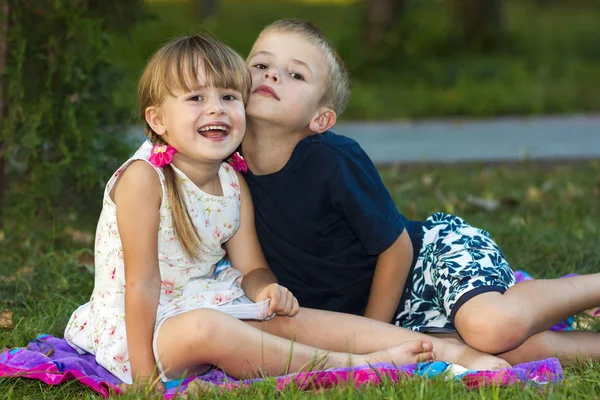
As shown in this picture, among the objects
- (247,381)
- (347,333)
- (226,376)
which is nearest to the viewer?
(247,381)

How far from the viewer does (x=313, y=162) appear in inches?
133

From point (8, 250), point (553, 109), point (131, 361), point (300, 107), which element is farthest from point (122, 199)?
point (553, 109)

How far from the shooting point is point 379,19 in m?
12.1

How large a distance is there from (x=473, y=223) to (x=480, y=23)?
9.38 m

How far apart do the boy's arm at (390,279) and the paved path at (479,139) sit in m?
3.80

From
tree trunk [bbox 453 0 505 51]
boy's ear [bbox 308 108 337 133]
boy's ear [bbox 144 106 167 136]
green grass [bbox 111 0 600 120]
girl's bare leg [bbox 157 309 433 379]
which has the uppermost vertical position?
tree trunk [bbox 453 0 505 51]

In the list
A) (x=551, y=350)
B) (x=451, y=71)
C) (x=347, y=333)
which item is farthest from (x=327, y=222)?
(x=451, y=71)

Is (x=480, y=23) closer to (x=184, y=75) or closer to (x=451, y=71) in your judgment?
(x=451, y=71)

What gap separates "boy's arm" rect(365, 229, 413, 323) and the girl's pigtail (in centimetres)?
65

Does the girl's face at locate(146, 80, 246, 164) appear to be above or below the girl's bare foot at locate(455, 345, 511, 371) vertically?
above

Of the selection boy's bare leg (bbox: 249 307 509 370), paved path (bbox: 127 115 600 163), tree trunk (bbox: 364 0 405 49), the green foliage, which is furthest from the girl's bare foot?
tree trunk (bbox: 364 0 405 49)

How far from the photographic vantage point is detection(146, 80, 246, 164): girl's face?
3.10m

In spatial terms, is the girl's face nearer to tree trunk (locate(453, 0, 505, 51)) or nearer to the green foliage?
the green foliage

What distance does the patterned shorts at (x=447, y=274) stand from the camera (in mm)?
3316
